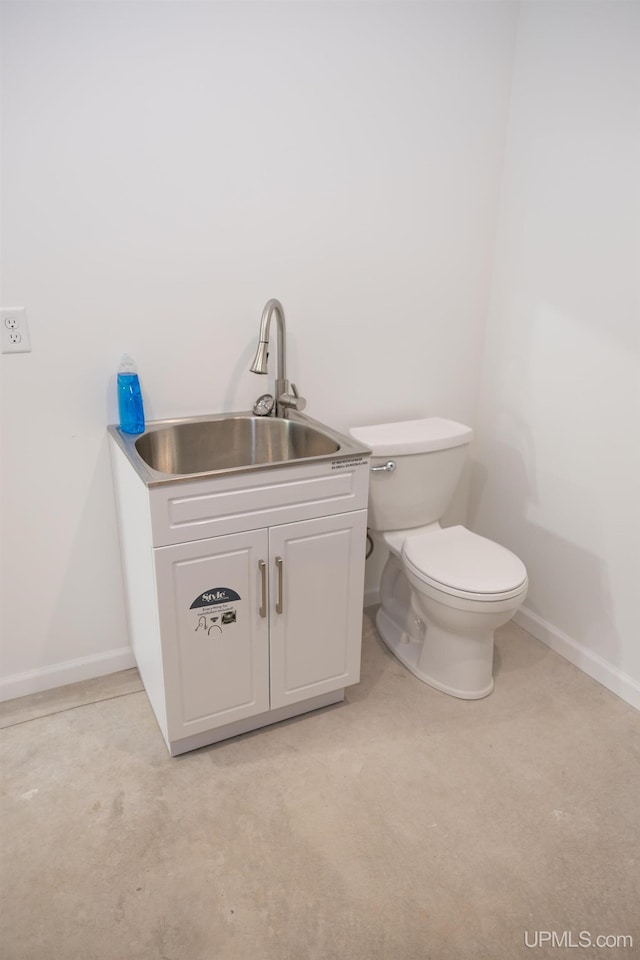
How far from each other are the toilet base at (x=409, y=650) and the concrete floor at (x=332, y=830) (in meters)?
0.04

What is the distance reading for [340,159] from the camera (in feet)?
6.45

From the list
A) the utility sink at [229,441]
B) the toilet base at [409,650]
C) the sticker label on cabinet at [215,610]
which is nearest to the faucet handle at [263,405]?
the utility sink at [229,441]

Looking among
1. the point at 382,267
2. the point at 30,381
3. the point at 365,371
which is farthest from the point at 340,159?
the point at 30,381

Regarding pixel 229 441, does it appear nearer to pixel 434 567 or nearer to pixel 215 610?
pixel 215 610

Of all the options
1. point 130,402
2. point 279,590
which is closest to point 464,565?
point 279,590

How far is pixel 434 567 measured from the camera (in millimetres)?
1949

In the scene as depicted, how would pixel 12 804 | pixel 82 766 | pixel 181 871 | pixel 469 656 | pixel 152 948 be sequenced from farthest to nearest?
pixel 469 656 → pixel 82 766 → pixel 12 804 → pixel 181 871 → pixel 152 948

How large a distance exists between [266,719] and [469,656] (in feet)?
2.22

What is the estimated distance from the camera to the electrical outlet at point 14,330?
1665mm

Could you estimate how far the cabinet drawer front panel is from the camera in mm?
1502

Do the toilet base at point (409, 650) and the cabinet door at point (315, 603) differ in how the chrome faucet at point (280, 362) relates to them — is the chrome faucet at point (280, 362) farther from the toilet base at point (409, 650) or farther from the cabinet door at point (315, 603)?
the toilet base at point (409, 650)

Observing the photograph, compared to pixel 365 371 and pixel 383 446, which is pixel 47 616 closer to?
pixel 383 446

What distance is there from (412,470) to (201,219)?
1.03 metres

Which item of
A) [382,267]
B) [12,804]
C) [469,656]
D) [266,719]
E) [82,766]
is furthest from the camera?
[382,267]
